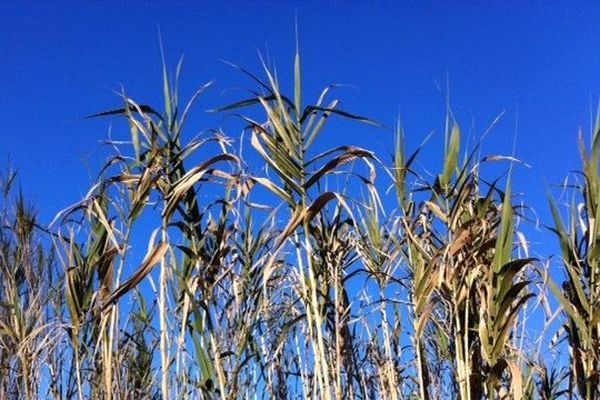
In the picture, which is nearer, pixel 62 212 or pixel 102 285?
pixel 62 212

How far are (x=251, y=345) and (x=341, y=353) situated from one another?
39cm

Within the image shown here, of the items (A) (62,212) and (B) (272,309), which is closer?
(A) (62,212)

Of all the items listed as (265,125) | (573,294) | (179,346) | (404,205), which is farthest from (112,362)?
(573,294)

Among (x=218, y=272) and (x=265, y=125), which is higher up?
(x=265, y=125)

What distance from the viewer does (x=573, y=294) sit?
2562mm

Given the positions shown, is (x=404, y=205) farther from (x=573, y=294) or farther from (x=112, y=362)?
(x=112, y=362)

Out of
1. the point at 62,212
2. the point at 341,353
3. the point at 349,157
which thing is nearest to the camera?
the point at 349,157

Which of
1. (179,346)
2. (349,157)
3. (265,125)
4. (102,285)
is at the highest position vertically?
(265,125)

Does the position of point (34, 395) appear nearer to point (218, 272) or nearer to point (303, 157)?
point (218, 272)

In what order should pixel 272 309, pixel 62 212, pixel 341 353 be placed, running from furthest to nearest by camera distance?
pixel 272 309 < pixel 341 353 < pixel 62 212

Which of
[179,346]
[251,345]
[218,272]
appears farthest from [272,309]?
[179,346]

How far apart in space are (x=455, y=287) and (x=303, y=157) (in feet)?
2.32

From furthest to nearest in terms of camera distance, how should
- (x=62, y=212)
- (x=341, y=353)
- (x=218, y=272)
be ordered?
(x=341, y=353) < (x=218, y=272) < (x=62, y=212)

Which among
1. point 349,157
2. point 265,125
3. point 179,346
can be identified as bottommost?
point 179,346
